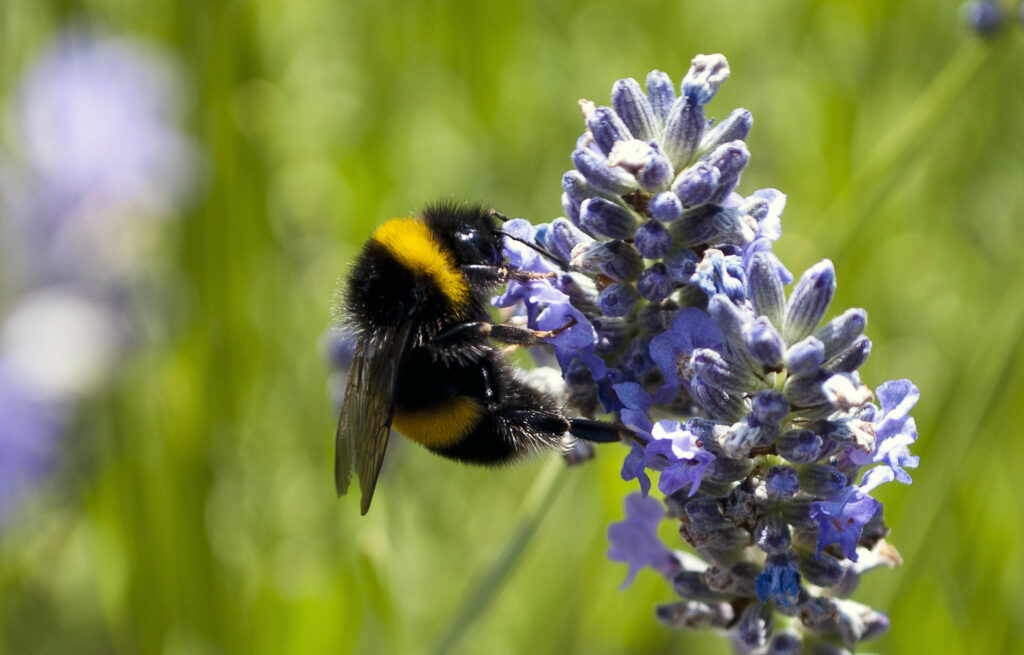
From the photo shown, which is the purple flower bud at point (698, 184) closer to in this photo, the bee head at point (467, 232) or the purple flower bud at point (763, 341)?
the purple flower bud at point (763, 341)

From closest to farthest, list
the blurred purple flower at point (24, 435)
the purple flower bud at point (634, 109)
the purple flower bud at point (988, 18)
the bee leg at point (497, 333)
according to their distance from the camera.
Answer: the purple flower bud at point (634, 109) < the bee leg at point (497, 333) < the purple flower bud at point (988, 18) < the blurred purple flower at point (24, 435)

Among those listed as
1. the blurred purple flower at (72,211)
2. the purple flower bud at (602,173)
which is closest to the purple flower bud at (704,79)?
the purple flower bud at (602,173)

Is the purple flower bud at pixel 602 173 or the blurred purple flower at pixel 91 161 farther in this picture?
the blurred purple flower at pixel 91 161

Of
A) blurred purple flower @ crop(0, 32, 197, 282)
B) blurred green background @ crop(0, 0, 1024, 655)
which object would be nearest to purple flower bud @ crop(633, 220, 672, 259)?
blurred green background @ crop(0, 0, 1024, 655)

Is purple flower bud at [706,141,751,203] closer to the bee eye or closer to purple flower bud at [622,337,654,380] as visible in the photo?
purple flower bud at [622,337,654,380]

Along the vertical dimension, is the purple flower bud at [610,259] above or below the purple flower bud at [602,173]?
below
